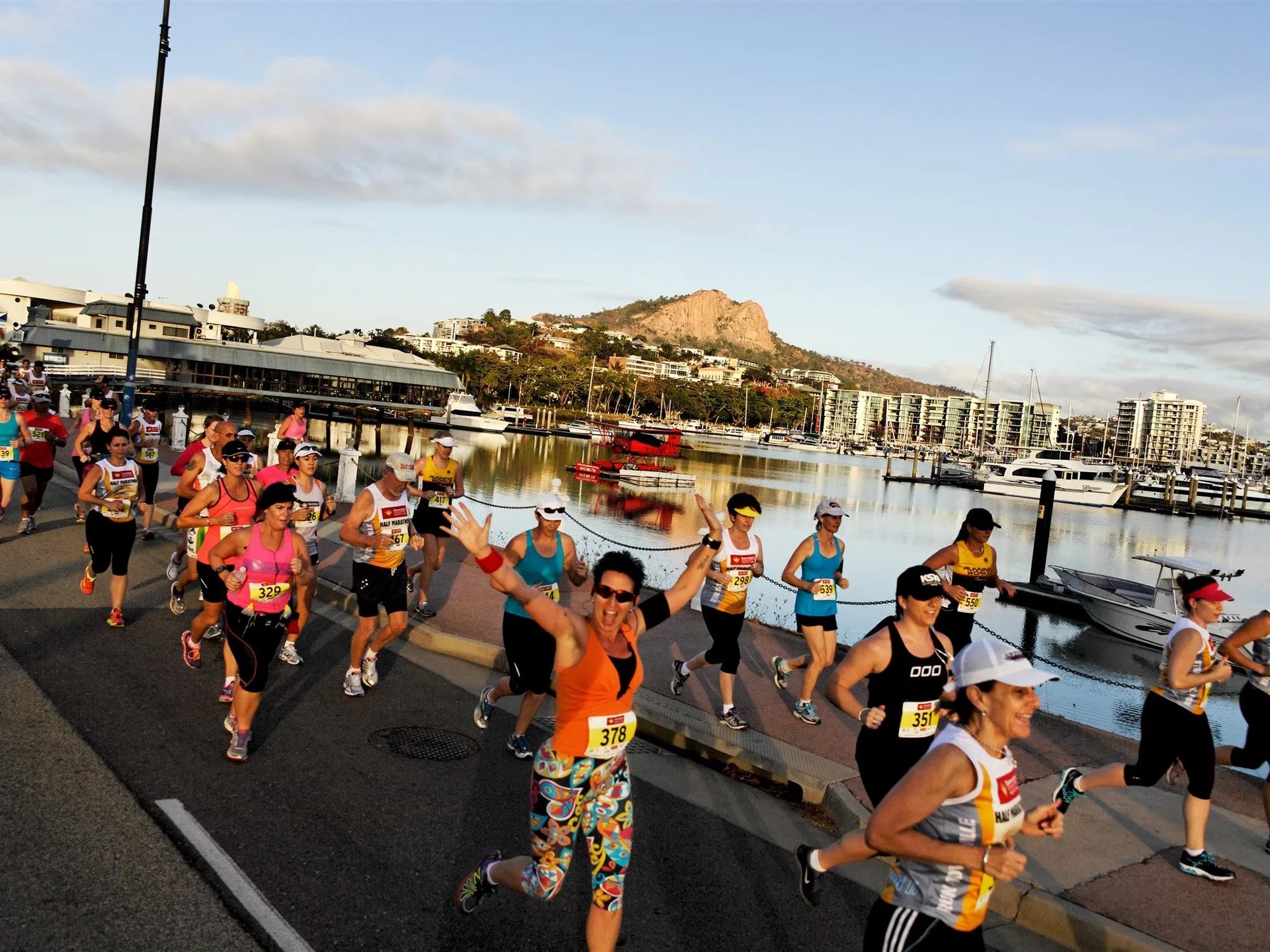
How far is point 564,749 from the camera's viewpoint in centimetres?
412

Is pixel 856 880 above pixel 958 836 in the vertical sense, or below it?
below

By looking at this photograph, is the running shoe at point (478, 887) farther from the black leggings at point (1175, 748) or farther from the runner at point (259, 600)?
the black leggings at point (1175, 748)

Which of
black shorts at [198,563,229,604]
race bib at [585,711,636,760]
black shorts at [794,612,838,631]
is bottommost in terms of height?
black shorts at [198,563,229,604]

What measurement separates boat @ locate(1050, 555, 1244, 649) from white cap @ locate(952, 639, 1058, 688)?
60.1ft

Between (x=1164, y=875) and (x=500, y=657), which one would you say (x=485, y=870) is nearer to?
(x=1164, y=875)

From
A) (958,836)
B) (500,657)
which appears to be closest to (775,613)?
(500,657)

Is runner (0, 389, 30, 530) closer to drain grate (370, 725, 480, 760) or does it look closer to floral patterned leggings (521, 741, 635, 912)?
drain grate (370, 725, 480, 760)

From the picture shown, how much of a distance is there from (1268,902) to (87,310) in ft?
353

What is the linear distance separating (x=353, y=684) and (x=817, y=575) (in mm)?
4125

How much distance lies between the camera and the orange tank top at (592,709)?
4117mm

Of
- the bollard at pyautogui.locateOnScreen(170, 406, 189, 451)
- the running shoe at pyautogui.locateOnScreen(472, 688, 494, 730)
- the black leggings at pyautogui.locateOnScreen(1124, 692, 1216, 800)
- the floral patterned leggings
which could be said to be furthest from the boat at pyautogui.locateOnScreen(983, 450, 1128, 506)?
the floral patterned leggings

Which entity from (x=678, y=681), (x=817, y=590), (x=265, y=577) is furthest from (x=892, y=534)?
(x=265, y=577)

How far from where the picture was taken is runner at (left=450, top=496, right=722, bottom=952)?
158 inches

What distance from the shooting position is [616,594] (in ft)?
13.5
